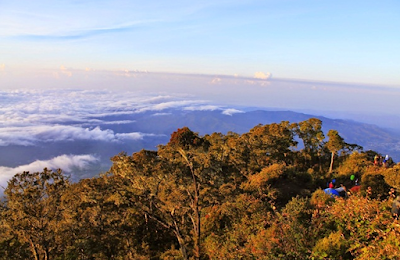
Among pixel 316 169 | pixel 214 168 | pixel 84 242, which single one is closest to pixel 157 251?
pixel 84 242

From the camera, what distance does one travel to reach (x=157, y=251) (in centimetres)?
1836

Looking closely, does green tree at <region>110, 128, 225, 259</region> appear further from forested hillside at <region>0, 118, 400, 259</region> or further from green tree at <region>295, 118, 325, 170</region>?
green tree at <region>295, 118, 325, 170</region>

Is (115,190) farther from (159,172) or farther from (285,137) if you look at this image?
(285,137)

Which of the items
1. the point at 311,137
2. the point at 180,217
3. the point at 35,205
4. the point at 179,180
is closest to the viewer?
the point at 35,205

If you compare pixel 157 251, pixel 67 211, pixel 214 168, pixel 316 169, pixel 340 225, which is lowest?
pixel 157 251

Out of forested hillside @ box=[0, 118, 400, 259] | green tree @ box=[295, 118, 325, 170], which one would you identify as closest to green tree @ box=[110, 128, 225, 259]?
forested hillside @ box=[0, 118, 400, 259]

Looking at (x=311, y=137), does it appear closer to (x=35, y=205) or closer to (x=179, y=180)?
(x=179, y=180)

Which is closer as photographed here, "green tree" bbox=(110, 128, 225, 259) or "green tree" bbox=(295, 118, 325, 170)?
"green tree" bbox=(110, 128, 225, 259)

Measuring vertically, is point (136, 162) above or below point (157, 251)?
above

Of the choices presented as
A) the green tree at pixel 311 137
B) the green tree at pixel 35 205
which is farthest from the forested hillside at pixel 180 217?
the green tree at pixel 311 137

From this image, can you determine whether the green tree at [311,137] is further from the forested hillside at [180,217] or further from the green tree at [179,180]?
the green tree at [179,180]

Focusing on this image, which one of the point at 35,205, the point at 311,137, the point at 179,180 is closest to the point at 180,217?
the point at 179,180

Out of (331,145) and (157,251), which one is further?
(331,145)

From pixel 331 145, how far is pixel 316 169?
376cm
